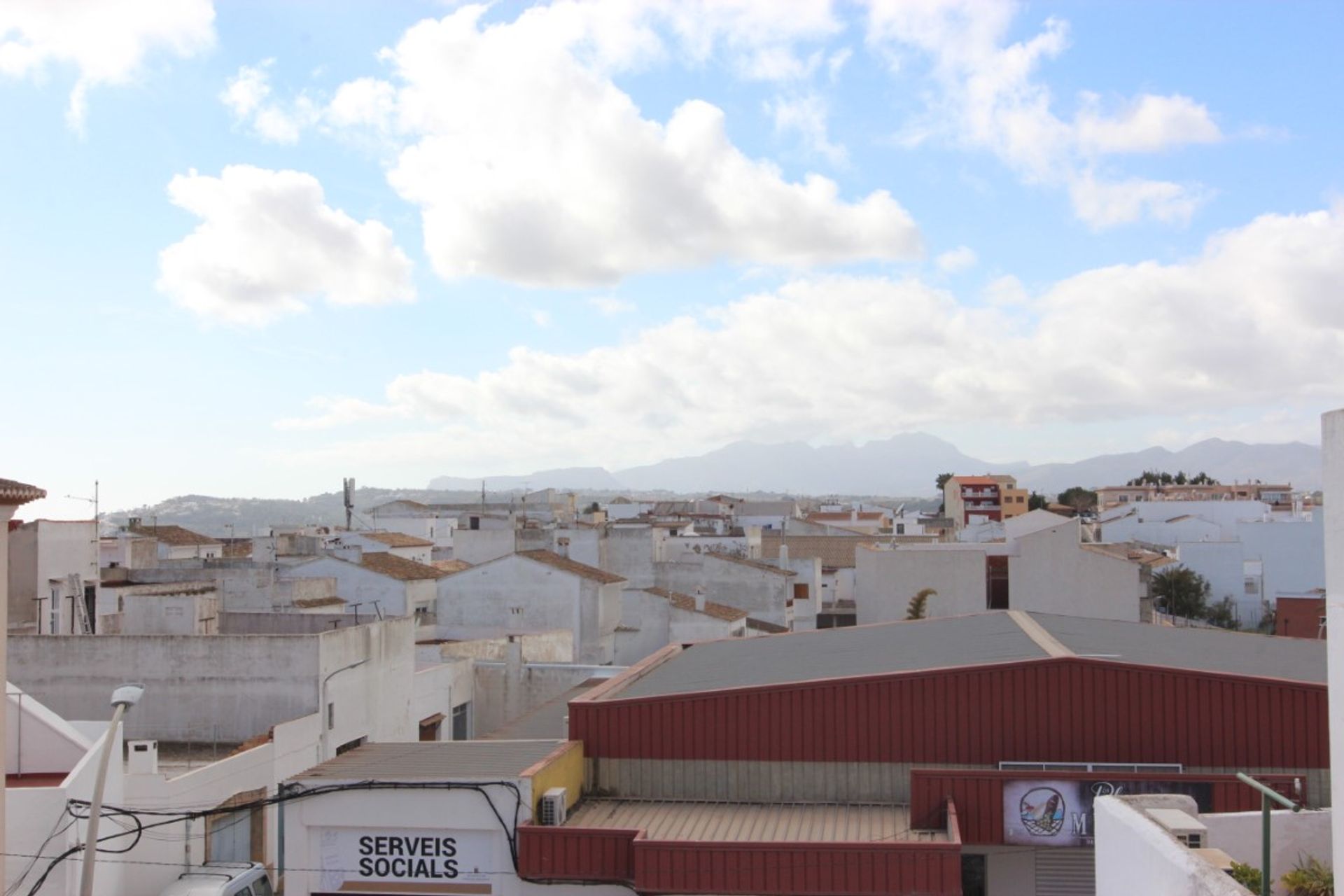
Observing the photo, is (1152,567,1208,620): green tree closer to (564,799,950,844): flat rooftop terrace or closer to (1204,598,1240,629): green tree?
(1204,598,1240,629): green tree

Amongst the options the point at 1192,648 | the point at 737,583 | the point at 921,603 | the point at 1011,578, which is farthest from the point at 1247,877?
the point at 737,583

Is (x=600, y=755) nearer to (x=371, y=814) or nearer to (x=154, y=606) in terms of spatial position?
(x=371, y=814)

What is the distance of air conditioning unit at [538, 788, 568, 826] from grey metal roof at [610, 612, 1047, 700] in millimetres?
2829

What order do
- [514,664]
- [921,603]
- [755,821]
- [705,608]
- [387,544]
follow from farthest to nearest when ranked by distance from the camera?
[387,544]
[921,603]
[705,608]
[514,664]
[755,821]

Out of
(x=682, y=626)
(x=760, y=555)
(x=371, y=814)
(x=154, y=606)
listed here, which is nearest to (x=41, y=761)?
(x=371, y=814)

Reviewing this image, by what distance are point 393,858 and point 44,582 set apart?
1854 centimetres

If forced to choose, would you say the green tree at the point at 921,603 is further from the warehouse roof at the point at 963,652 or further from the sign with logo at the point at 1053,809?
the sign with logo at the point at 1053,809

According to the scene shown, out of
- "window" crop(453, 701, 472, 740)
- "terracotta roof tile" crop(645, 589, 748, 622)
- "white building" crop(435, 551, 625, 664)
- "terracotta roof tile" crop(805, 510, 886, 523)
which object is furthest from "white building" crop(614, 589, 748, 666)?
"terracotta roof tile" crop(805, 510, 886, 523)

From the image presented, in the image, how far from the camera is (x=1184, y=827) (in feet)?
29.2

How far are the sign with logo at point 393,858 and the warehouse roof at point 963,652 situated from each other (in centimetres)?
393

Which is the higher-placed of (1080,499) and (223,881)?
(1080,499)

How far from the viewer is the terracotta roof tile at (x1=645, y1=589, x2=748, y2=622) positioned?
1587 inches

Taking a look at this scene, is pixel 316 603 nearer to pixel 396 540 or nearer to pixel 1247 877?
pixel 396 540

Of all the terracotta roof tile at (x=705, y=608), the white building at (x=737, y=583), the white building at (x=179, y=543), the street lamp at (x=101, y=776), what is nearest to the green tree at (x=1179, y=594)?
the white building at (x=737, y=583)
